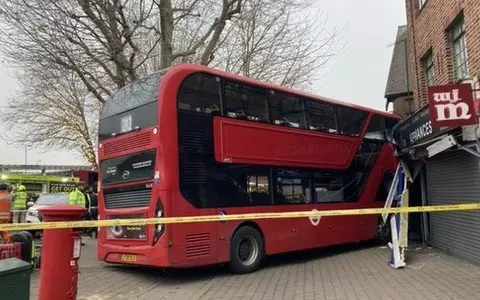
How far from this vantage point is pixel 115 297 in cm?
794

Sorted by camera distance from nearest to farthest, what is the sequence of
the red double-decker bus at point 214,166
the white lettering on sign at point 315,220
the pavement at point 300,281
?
the pavement at point 300,281, the red double-decker bus at point 214,166, the white lettering on sign at point 315,220

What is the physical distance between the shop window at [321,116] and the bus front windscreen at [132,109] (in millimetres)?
3978

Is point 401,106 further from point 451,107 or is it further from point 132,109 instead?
point 132,109

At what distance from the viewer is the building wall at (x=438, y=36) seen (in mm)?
10594

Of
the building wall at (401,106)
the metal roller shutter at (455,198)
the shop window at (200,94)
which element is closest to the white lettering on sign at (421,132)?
the metal roller shutter at (455,198)

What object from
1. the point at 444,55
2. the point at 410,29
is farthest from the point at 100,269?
the point at 410,29

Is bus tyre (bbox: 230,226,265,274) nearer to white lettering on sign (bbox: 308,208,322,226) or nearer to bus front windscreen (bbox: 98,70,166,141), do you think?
white lettering on sign (bbox: 308,208,322,226)

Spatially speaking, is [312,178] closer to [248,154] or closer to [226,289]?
[248,154]

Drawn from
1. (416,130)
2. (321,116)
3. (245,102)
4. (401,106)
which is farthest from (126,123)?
(401,106)

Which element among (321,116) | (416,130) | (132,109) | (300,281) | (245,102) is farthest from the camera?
(321,116)

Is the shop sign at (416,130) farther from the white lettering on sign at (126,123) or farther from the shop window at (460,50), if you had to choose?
the white lettering on sign at (126,123)

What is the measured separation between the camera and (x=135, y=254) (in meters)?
9.29

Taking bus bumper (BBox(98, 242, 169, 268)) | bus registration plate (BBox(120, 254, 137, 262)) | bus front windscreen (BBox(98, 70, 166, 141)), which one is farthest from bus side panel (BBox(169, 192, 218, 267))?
bus front windscreen (BBox(98, 70, 166, 141))

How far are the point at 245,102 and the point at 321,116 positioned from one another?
8.80 feet
